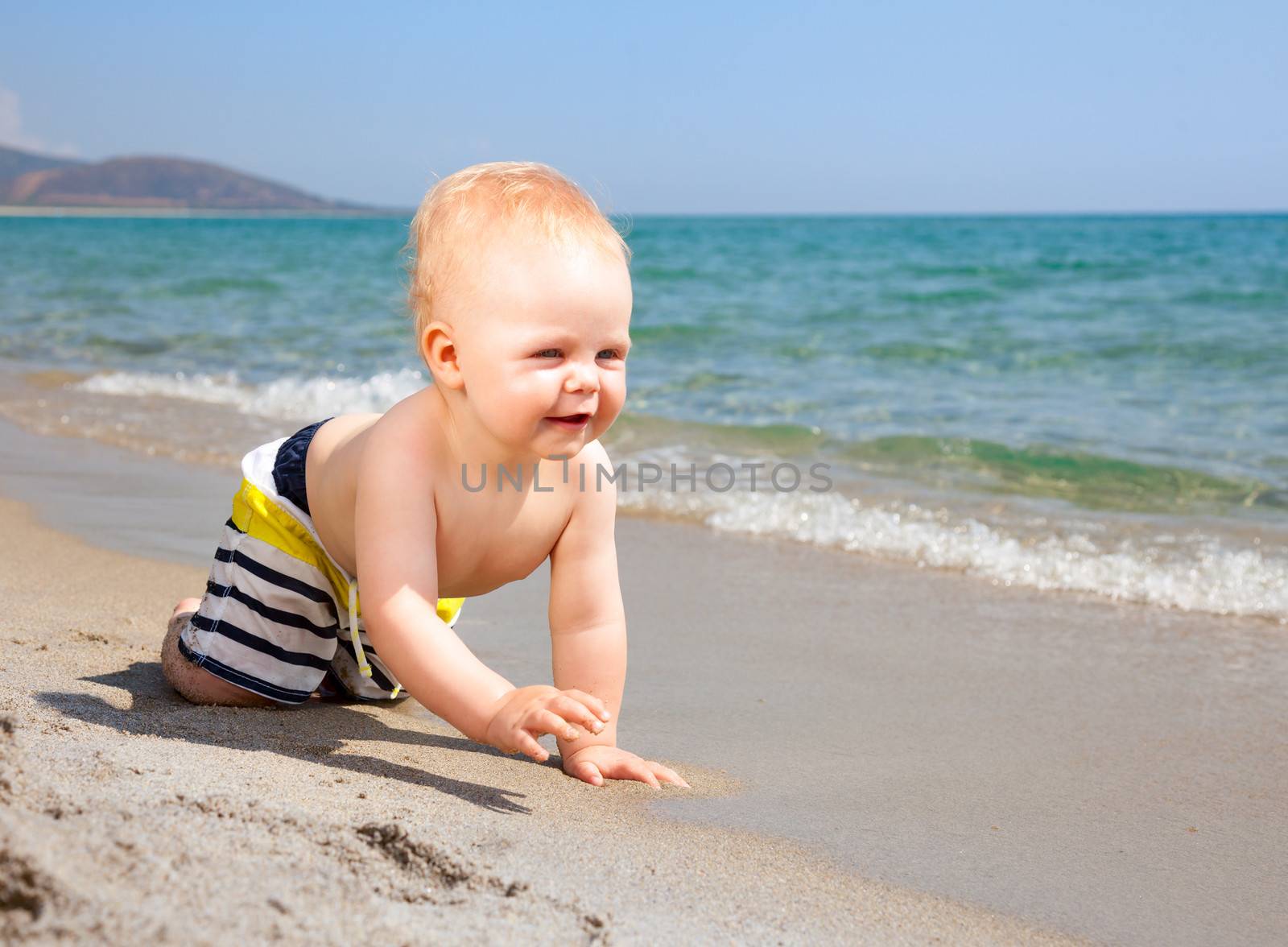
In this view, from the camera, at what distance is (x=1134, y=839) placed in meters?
1.95

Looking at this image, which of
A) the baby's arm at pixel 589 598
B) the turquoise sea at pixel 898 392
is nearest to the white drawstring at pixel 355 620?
the baby's arm at pixel 589 598

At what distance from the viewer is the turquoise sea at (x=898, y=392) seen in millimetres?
4203

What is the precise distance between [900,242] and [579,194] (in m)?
28.4

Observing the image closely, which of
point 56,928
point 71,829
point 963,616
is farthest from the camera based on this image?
point 963,616

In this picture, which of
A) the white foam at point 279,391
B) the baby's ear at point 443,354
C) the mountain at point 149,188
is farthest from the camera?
the mountain at point 149,188

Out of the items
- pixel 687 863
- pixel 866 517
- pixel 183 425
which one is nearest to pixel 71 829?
pixel 687 863

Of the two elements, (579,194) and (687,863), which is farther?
(579,194)

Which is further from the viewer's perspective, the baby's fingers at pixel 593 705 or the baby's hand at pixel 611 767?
the baby's hand at pixel 611 767

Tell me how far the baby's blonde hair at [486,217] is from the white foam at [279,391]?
16.6 feet

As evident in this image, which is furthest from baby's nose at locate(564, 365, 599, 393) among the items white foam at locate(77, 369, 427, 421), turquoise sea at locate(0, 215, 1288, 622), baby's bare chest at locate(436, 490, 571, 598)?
white foam at locate(77, 369, 427, 421)

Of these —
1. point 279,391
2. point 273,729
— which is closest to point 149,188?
point 279,391

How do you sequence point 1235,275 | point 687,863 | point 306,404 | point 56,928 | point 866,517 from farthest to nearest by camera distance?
point 1235,275, point 306,404, point 866,517, point 687,863, point 56,928

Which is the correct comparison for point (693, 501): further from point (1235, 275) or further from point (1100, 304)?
point (1235, 275)

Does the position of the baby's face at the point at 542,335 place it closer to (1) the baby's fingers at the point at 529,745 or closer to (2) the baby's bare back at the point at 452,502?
(2) the baby's bare back at the point at 452,502
